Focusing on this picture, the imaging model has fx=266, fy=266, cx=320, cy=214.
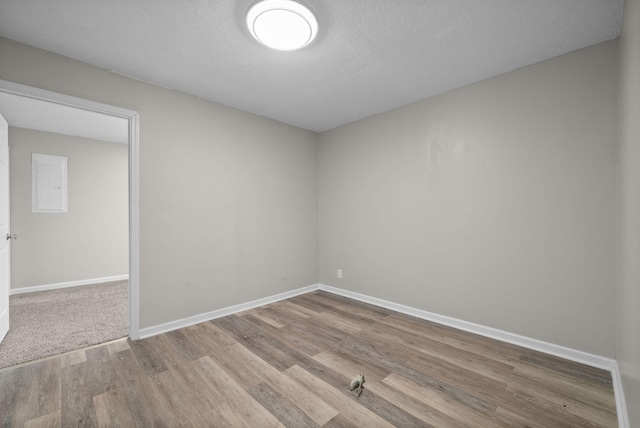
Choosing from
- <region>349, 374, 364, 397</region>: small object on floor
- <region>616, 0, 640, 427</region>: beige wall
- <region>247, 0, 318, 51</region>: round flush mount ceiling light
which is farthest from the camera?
<region>349, 374, 364, 397</region>: small object on floor

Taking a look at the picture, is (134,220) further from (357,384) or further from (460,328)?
(460,328)

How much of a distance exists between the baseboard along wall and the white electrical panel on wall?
3.48 metres

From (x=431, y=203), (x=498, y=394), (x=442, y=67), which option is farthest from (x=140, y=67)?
(x=498, y=394)

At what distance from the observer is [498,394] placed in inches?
70.3

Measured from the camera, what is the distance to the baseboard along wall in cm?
190

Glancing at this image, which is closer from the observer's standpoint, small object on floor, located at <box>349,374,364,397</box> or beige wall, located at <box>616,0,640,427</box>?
beige wall, located at <box>616,0,640,427</box>

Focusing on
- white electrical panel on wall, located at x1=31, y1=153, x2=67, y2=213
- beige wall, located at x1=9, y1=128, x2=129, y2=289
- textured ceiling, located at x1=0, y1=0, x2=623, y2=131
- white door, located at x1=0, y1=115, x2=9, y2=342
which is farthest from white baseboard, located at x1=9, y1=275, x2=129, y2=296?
textured ceiling, located at x1=0, y1=0, x2=623, y2=131

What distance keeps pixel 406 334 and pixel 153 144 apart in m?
3.22

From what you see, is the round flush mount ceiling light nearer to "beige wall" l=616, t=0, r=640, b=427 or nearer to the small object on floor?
"beige wall" l=616, t=0, r=640, b=427

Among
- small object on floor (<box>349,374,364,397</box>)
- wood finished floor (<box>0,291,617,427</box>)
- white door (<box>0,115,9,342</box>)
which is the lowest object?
wood finished floor (<box>0,291,617,427</box>)

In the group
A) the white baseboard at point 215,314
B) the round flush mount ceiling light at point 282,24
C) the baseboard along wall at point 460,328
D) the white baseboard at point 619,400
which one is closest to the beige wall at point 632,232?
the white baseboard at point 619,400

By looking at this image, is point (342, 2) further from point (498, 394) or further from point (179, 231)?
point (498, 394)

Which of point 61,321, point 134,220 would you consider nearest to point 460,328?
point 134,220

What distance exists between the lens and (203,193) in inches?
122
